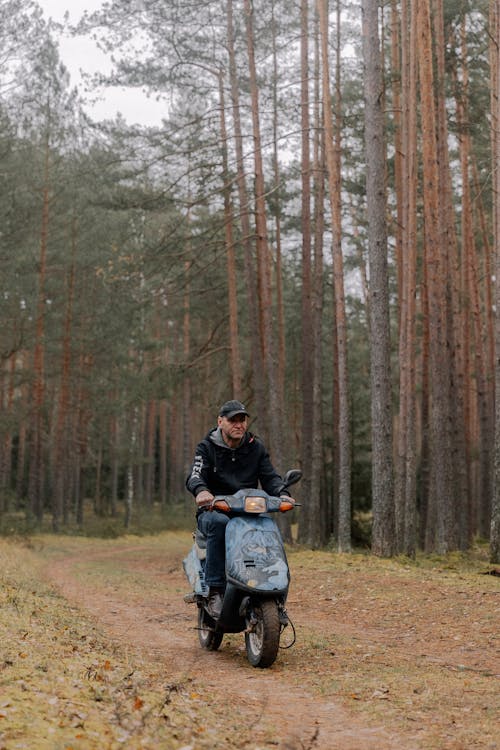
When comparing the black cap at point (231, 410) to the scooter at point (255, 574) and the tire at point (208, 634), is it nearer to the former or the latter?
the scooter at point (255, 574)

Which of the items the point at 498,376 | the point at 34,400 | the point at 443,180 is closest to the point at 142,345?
the point at 34,400

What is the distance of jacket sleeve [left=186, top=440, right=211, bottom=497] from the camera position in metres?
7.52

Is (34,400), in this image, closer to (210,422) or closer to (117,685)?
(210,422)

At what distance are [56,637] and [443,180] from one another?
1670cm

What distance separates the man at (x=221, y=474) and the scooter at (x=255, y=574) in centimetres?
15

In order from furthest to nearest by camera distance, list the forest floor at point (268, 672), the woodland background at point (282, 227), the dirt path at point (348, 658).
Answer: the woodland background at point (282, 227) → the dirt path at point (348, 658) → the forest floor at point (268, 672)

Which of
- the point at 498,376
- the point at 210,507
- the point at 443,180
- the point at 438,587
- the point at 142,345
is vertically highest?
the point at 443,180

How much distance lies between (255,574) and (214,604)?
929mm

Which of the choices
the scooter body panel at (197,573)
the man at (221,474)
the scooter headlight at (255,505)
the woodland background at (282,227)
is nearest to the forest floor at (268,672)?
the scooter body panel at (197,573)

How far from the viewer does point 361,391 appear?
3122cm

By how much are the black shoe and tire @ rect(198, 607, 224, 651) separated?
24 centimetres

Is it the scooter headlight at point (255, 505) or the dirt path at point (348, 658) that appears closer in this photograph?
the dirt path at point (348, 658)

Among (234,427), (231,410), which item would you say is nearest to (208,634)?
(234,427)

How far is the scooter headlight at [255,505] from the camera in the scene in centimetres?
719
